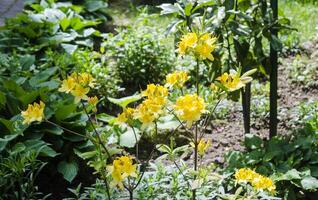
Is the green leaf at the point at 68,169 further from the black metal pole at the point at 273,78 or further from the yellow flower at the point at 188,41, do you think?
the yellow flower at the point at 188,41

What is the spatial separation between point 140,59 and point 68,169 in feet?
5.22

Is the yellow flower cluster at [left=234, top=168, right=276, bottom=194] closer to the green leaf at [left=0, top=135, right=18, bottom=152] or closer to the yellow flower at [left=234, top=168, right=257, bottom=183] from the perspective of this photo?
the yellow flower at [left=234, top=168, right=257, bottom=183]

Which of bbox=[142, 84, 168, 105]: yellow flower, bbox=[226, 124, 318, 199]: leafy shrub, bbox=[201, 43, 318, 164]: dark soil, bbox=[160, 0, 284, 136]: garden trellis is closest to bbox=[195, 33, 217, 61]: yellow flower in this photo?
bbox=[142, 84, 168, 105]: yellow flower

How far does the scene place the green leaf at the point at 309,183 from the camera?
3.09 meters

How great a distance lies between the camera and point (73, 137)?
3553mm

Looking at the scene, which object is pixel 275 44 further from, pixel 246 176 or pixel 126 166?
pixel 126 166

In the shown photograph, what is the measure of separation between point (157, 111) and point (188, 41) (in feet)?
0.97

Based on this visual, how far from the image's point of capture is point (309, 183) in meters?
3.10

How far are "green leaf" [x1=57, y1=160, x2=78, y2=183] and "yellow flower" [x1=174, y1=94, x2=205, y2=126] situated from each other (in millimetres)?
1443

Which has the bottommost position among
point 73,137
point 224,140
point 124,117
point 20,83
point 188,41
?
point 224,140

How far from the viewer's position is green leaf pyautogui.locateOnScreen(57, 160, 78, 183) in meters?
3.34

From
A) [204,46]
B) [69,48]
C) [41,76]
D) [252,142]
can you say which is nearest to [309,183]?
[252,142]

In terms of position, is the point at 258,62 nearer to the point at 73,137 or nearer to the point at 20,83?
the point at 73,137

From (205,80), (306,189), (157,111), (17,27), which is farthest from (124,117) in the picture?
(17,27)
